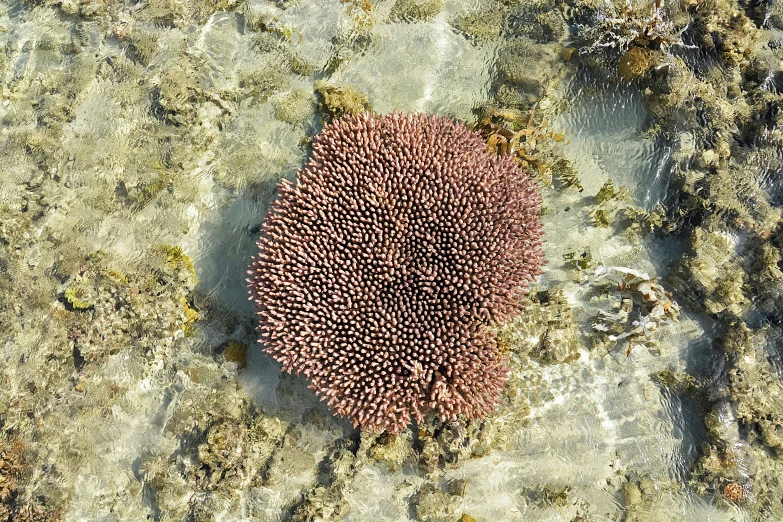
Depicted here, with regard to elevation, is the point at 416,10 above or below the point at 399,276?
above

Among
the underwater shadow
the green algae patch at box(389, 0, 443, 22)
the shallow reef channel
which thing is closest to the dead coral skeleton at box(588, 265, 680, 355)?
the shallow reef channel

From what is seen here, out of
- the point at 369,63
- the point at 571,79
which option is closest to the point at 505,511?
the point at 571,79

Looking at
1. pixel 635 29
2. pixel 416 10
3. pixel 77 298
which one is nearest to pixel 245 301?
pixel 77 298

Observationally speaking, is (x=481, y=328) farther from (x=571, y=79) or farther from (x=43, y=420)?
(x=43, y=420)

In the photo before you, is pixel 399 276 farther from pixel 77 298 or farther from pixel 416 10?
pixel 77 298

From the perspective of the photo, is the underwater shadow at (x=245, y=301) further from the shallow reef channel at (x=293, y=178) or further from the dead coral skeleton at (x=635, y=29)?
the dead coral skeleton at (x=635, y=29)
